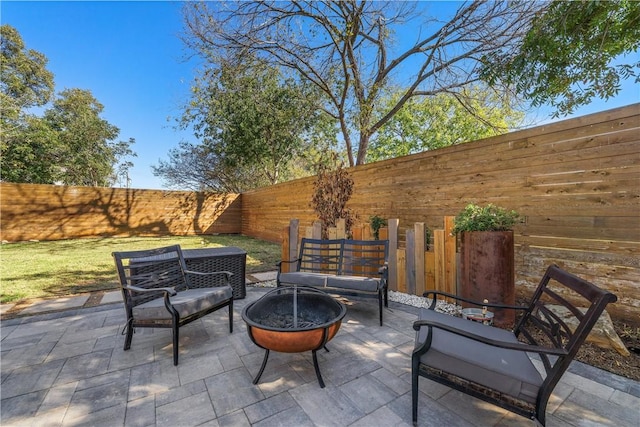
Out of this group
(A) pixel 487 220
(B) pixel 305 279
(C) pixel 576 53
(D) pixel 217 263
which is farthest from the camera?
Result: (D) pixel 217 263

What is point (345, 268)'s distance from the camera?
4.02m

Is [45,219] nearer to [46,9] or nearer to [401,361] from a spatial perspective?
[46,9]

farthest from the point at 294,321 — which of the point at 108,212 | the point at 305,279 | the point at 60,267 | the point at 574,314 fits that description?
the point at 108,212

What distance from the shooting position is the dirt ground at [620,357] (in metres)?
2.09

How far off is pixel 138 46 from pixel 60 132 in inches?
365

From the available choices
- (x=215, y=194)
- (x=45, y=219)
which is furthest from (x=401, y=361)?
(x=45, y=219)

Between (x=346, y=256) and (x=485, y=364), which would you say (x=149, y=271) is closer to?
(x=346, y=256)

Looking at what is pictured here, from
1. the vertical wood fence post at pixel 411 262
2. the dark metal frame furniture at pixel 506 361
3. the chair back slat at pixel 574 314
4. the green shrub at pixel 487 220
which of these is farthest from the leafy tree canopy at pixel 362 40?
the dark metal frame furniture at pixel 506 361

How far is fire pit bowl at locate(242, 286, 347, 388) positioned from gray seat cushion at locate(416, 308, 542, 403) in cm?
66

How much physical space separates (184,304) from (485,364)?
2.21 meters

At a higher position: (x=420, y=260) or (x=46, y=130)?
(x=46, y=130)

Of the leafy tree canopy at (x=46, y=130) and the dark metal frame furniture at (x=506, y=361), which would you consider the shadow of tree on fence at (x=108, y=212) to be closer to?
the leafy tree canopy at (x=46, y=130)

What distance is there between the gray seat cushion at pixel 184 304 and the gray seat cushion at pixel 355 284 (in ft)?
3.96

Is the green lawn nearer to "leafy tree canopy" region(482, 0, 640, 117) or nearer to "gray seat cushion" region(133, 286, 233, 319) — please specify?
"gray seat cushion" region(133, 286, 233, 319)
